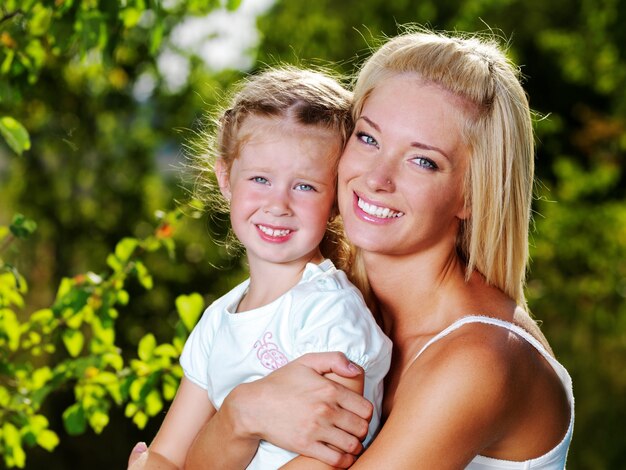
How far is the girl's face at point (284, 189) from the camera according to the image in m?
2.26

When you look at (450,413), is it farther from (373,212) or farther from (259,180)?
(259,180)

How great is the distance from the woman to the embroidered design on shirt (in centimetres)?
9

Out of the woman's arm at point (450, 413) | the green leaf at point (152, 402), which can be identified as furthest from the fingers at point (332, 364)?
the green leaf at point (152, 402)

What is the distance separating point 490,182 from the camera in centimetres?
228

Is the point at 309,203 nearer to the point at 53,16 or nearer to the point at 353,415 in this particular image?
the point at 353,415

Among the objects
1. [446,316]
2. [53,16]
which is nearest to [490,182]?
[446,316]

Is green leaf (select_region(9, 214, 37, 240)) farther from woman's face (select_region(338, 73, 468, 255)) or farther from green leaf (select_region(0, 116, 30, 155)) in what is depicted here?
woman's face (select_region(338, 73, 468, 255))

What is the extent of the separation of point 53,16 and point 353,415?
1.59m

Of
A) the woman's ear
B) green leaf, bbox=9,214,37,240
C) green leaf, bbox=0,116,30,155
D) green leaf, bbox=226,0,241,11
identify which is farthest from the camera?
green leaf, bbox=226,0,241,11

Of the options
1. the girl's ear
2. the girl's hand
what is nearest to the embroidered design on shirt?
the girl's hand

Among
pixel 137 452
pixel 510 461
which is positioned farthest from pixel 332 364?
pixel 137 452

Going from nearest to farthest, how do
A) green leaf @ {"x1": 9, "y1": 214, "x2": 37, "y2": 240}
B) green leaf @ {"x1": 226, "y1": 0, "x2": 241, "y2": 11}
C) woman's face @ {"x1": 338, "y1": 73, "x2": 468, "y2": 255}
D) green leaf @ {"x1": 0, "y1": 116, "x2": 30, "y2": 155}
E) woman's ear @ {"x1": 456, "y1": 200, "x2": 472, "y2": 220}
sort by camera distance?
woman's face @ {"x1": 338, "y1": 73, "x2": 468, "y2": 255} < woman's ear @ {"x1": 456, "y1": 200, "x2": 472, "y2": 220} < green leaf @ {"x1": 0, "y1": 116, "x2": 30, "y2": 155} < green leaf @ {"x1": 9, "y1": 214, "x2": 37, "y2": 240} < green leaf @ {"x1": 226, "y1": 0, "x2": 241, "y2": 11}

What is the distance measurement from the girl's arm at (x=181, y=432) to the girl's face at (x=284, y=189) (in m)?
0.41

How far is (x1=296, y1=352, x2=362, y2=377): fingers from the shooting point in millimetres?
1959
